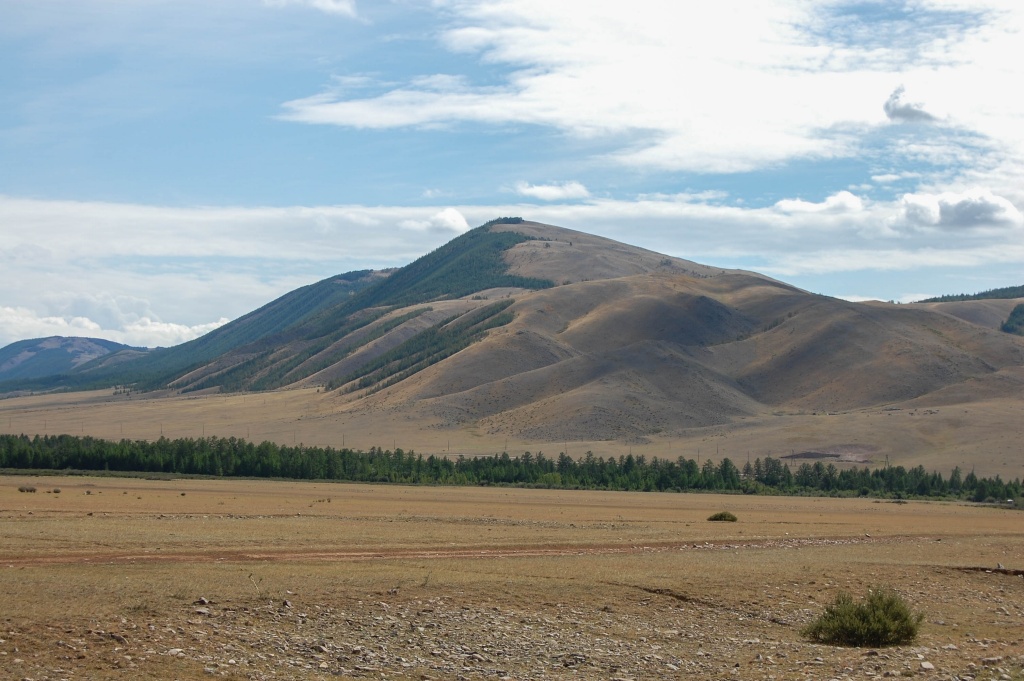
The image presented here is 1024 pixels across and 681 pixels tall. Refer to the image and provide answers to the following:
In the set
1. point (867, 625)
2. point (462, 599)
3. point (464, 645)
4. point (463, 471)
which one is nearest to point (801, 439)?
point (463, 471)

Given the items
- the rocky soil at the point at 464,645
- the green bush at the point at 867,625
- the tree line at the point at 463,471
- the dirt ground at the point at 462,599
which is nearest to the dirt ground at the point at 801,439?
the tree line at the point at 463,471

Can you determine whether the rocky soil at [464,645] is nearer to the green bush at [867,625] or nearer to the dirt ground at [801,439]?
the green bush at [867,625]

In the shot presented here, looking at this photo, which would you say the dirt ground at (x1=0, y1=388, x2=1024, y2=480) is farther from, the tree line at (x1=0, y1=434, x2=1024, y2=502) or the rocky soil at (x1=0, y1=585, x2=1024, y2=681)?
the rocky soil at (x1=0, y1=585, x2=1024, y2=681)

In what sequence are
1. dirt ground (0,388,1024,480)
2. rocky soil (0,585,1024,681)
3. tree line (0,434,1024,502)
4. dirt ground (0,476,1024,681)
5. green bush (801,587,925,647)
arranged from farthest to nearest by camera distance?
dirt ground (0,388,1024,480) → tree line (0,434,1024,502) → green bush (801,587,925,647) → dirt ground (0,476,1024,681) → rocky soil (0,585,1024,681)

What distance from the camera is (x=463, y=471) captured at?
118 meters

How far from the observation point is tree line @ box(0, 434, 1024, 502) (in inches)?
4109

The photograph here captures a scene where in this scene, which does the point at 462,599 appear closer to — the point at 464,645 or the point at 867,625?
the point at 464,645

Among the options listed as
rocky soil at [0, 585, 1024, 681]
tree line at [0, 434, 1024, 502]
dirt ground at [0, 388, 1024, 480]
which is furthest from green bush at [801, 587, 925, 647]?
dirt ground at [0, 388, 1024, 480]

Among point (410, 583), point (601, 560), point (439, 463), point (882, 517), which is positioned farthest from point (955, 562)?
point (439, 463)

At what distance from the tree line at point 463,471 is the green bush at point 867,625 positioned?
80095mm

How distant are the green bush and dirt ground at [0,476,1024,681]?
573 millimetres

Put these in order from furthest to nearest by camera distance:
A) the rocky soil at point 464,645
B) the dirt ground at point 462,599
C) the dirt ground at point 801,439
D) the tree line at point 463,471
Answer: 1. the dirt ground at point 801,439
2. the tree line at point 463,471
3. the dirt ground at point 462,599
4. the rocky soil at point 464,645

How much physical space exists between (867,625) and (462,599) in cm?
1011

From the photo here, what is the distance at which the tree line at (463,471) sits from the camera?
10438 cm
